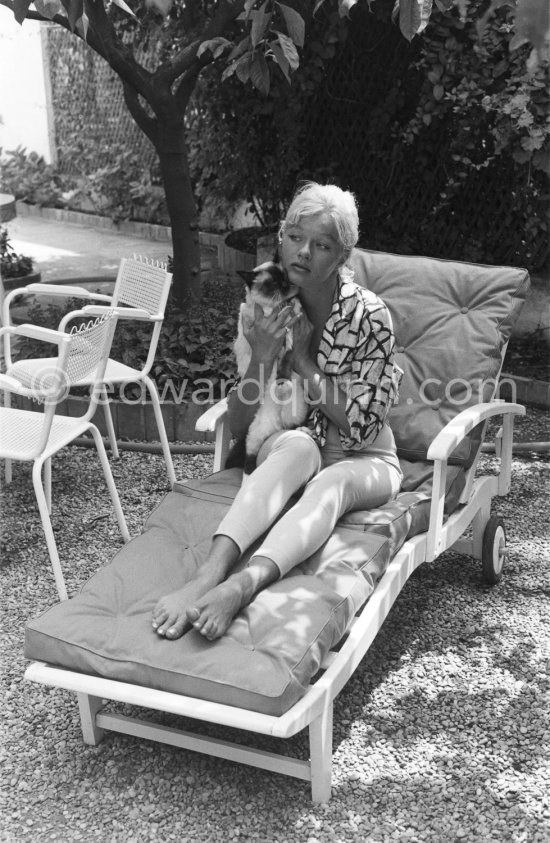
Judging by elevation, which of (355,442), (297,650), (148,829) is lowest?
(148,829)

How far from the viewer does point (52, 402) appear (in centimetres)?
288

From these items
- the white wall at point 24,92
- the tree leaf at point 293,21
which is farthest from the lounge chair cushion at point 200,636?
the white wall at point 24,92

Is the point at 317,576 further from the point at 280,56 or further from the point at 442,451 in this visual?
the point at 280,56

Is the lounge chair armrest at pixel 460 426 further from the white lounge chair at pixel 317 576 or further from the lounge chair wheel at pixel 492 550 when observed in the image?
the lounge chair wheel at pixel 492 550

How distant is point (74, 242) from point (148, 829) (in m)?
7.90

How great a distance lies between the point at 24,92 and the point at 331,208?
1050 cm

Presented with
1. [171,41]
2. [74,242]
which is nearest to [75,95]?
[74,242]

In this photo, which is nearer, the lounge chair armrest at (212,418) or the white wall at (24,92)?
the lounge chair armrest at (212,418)

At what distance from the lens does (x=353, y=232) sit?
105 inches

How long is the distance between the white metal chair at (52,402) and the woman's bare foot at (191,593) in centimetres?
74

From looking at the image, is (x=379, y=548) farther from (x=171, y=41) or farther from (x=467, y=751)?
(x=171, y=41)

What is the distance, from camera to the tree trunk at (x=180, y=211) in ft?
16.9

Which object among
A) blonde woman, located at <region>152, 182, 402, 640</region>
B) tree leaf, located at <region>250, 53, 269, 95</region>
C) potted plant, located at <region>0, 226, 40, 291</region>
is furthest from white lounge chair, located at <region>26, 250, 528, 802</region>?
potted plant, located at <region>0, 226, 40, 291</region>

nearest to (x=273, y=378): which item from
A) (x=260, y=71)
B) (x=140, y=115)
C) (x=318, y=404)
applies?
(x=318, y=404)
